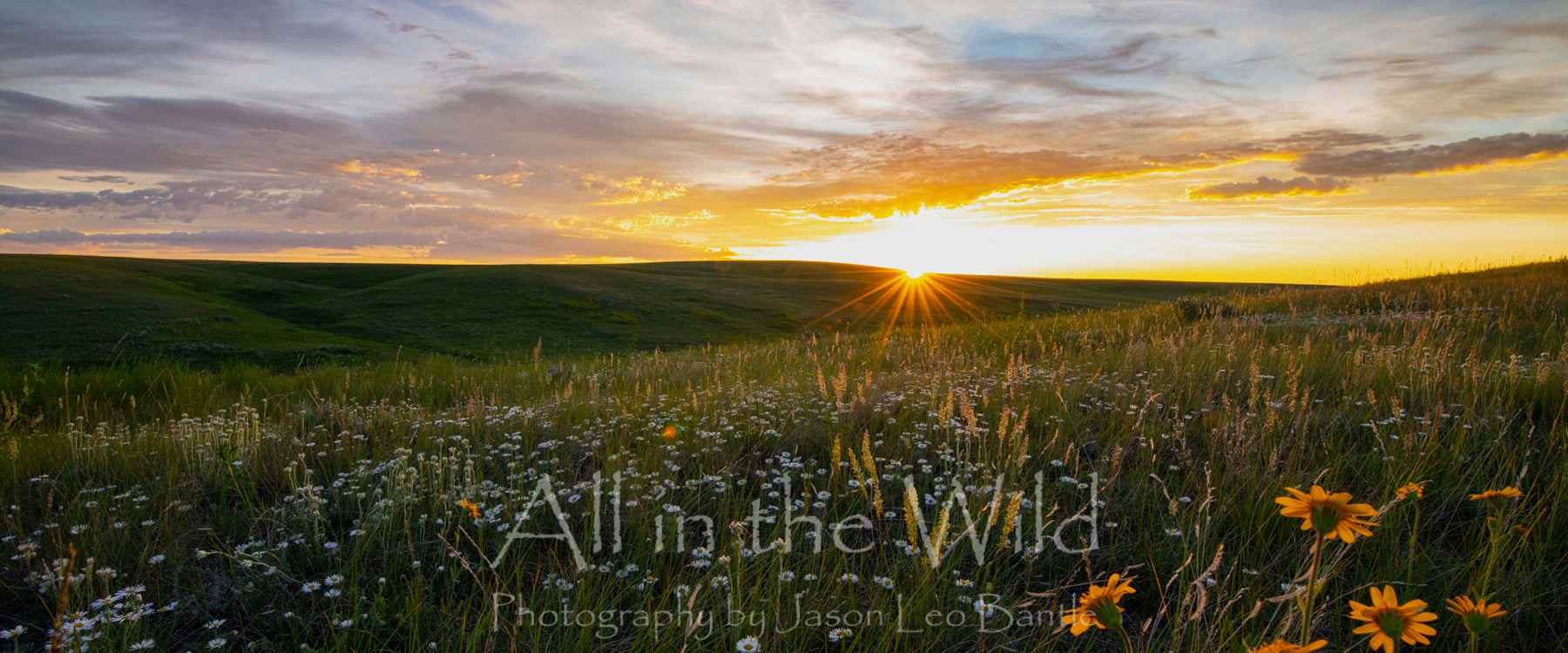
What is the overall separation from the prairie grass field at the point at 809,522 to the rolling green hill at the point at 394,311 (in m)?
9.46

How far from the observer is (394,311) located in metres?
35.5

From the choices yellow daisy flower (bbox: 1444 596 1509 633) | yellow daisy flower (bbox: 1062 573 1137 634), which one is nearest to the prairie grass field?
yellow daisy flower (bbox: 1062 573 1137 634)

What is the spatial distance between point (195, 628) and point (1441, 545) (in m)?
5.20

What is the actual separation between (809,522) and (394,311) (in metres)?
39.1

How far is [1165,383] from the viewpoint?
5090 millimetres

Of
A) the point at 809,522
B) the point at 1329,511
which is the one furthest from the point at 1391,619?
the point at 809,522

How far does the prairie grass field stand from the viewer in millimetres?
2342

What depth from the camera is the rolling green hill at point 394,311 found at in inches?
914

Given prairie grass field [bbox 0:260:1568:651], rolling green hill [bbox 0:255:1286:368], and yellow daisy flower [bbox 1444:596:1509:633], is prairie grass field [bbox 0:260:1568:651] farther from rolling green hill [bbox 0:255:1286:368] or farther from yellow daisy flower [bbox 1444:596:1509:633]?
rolling green hill [bbox 0:255:1286:368]

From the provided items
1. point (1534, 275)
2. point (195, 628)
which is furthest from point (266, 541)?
point (1534, 275)

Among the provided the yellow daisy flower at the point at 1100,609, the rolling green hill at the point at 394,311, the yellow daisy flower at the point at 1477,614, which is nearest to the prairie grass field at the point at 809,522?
the yellow daisy flower at the point at 1100,609

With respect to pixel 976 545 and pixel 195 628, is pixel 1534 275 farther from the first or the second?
pixel 195 628

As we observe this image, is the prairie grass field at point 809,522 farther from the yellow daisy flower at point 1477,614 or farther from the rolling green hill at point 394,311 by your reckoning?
the rolling green hill at point 394,311

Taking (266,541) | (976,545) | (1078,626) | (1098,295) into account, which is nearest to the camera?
(1078,626)
